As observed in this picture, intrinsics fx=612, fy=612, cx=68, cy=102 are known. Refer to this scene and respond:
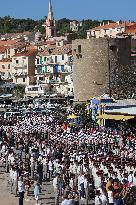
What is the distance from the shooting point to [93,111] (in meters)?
35.2

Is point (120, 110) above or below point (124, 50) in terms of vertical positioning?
below

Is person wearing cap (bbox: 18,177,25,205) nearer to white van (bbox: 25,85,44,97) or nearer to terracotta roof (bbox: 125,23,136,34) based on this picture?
white van (bbox: 25,85,44,97)

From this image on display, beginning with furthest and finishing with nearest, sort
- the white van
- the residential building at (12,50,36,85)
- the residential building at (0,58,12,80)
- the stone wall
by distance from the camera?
the residential building at (0,58,12,80)
the residential building at (12,50,36,85)
the white van
the stone wall

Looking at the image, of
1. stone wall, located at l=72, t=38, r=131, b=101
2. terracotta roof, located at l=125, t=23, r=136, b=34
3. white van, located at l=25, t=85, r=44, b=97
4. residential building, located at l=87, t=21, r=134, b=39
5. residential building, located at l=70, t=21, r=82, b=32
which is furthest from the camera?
residential building, located at l=70, t=21, r=82, b=32

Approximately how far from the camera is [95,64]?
176 ft

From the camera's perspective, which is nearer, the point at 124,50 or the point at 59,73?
the point at 124,50

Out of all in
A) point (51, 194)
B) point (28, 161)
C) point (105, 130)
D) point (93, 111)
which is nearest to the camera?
point (51, 194)

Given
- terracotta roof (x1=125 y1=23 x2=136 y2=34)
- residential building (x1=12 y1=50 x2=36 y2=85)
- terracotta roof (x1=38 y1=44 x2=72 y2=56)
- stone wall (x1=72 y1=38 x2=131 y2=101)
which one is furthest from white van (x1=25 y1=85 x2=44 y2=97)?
terracotta roof (x1=125 y1=23 x2=136 y2=34)

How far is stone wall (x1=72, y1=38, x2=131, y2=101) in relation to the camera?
53094 mm

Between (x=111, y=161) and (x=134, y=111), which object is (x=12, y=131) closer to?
(x=134, y=111)

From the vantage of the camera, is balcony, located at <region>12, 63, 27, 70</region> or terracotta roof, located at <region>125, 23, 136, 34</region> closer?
balcony, located at <region>12, 63, 27, 70</region>

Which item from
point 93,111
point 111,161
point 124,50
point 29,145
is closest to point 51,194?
point 111,161

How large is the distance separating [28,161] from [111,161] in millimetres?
4653

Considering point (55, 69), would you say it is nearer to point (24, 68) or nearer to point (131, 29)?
point (24, 68)
